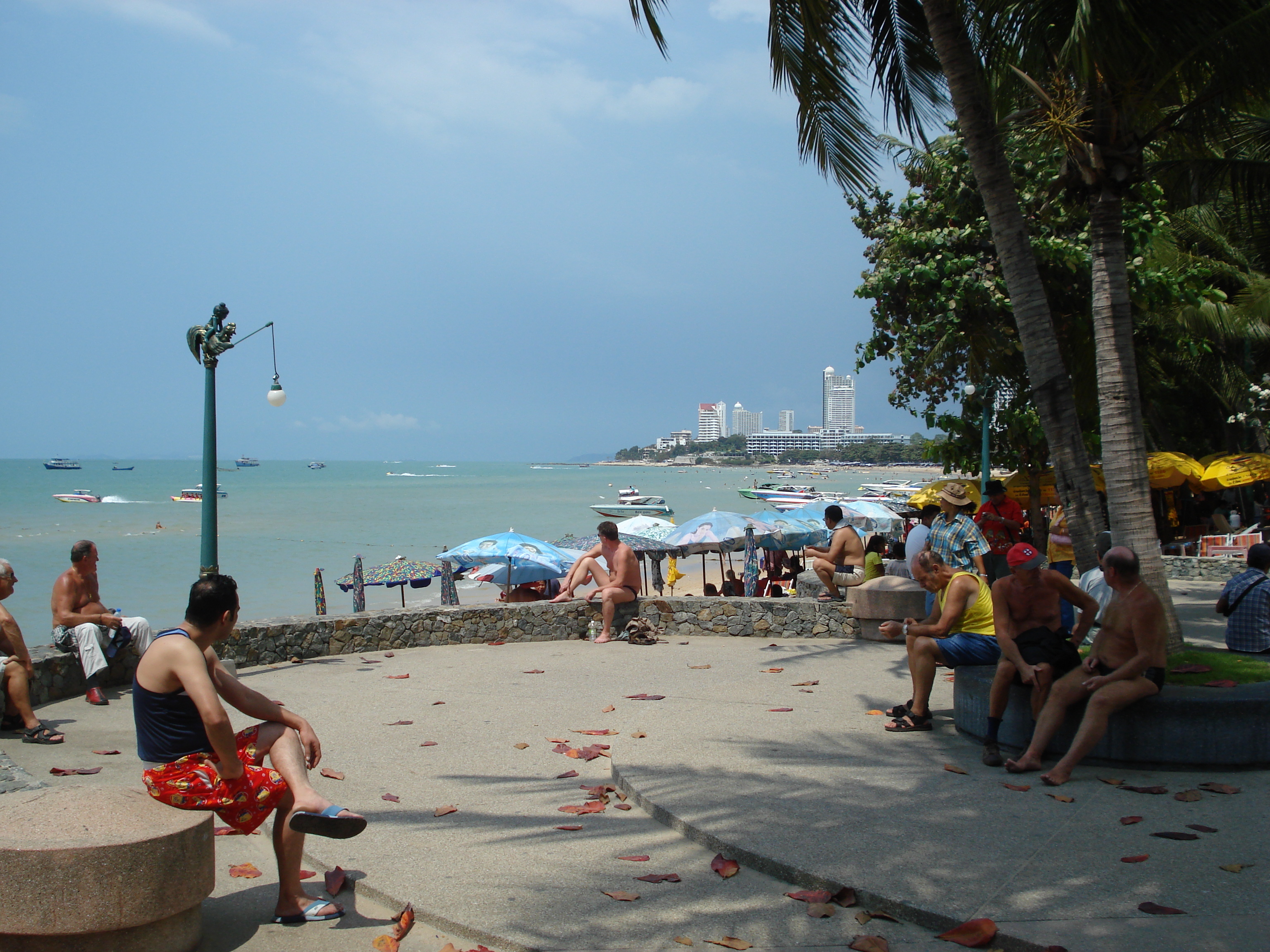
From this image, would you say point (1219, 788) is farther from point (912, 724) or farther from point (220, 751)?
point (220, 751)

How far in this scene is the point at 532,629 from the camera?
1116cm

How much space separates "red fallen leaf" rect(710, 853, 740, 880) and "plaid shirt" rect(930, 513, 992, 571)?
434 centimetres

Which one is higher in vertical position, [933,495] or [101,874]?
[933,495]

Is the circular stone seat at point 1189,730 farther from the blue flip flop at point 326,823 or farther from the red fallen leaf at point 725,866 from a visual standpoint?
the blue flip flop at point 326,823

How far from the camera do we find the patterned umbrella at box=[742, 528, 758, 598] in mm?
15523

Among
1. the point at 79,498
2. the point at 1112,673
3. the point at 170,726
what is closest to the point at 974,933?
the point at 1112,673

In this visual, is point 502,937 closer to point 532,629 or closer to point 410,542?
point 532,629

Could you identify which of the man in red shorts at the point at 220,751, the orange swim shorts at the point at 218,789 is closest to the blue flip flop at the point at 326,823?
the man in red shorts at the point at 220,751

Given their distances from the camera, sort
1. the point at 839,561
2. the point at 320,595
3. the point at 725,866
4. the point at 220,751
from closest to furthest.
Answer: the point at 220,751
the point at 725,866
the point at 839,561
the point at 320,595

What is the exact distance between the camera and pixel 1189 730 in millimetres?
5133

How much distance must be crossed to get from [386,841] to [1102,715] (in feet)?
12.9

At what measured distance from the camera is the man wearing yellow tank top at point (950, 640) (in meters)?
6.22

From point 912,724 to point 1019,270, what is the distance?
10.9ft

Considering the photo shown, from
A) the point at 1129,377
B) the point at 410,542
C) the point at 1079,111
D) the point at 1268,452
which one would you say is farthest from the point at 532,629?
the point at 410,542
